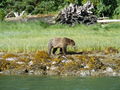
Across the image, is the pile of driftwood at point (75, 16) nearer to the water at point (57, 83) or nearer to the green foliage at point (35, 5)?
the green foliage at point (35, 5)

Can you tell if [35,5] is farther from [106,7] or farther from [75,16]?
[75,16]

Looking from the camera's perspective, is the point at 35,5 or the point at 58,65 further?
the point at 35,5

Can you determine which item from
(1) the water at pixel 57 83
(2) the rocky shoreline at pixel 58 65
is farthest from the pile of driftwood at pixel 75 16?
(1) the water at pixel 57 83

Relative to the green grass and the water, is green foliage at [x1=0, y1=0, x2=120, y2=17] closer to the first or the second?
the green grass

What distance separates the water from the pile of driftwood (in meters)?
16.0

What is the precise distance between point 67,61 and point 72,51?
273 centimetres

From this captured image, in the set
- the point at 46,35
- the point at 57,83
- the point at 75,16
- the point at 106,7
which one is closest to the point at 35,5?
the point at 106,7

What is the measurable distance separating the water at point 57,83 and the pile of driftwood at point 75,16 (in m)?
16.0

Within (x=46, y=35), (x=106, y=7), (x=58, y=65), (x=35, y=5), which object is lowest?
(x=35, y=5)

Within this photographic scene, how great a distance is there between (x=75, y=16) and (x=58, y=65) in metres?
15.3

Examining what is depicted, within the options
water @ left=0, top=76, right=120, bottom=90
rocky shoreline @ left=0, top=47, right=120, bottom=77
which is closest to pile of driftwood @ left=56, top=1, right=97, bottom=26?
rocky shoreline @ left=0, top=47, right=120, bottom=77

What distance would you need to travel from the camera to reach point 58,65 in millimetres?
16188

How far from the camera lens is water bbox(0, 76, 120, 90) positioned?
13.3 m

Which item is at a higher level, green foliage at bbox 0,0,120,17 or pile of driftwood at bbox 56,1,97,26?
pile of driftwood at bbox 56,1,97,26
